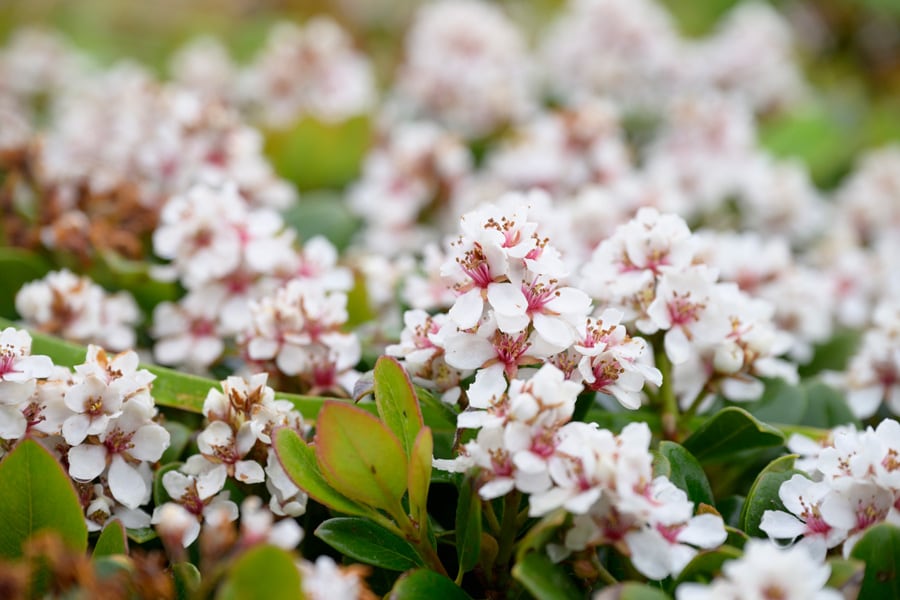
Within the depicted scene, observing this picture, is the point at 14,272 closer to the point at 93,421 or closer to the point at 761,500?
the point at 93,421

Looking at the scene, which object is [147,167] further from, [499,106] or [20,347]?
[499,106]

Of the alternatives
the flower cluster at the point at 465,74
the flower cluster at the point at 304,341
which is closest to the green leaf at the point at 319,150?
the flower cluster at the point at 465,74

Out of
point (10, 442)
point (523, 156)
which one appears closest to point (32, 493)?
point (10, 442)

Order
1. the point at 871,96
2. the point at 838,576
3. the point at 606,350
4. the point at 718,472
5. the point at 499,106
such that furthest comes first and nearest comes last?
1. the point at 871,96
2. the point at 499,106
3. the point at 718,472
4. the point at 606,350
5. the point at 838,576

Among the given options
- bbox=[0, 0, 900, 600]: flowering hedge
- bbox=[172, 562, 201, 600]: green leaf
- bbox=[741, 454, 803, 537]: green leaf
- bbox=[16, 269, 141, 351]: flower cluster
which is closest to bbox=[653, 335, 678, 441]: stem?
bbox=[0, 0, 900, 600]: flowering hedge

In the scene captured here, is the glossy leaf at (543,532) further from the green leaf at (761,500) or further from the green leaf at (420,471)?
the green leaf at (761,500)
